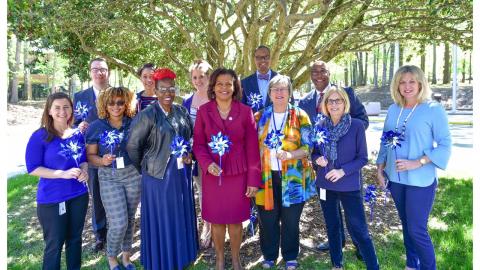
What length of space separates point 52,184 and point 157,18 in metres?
6.64

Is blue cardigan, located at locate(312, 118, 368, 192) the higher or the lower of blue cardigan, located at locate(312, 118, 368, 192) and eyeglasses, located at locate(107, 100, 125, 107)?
the lower

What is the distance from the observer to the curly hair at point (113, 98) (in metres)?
4.09

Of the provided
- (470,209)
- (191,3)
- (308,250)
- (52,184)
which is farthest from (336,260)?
(191,3)

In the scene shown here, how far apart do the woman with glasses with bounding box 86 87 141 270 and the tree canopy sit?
2.31 meters

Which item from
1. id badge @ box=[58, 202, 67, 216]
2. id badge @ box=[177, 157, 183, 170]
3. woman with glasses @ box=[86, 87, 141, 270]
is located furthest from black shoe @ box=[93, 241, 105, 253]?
id badge @ box=[177, 157, 183, 170]

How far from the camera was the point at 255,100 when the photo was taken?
191 inches

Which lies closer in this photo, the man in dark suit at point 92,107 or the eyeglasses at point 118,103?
the eyeglasses at point 118,103

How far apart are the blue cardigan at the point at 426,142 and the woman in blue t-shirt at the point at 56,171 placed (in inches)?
130

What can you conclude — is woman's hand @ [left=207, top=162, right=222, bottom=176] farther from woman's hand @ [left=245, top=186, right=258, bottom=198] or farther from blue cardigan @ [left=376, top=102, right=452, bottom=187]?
blue cardigan @ [left=376, top=102, right=452, bottom=187]

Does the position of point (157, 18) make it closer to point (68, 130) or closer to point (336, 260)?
point (68, 130)

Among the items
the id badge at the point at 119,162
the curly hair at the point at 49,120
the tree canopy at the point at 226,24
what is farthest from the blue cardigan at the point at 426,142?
the curly hair at the point at 49,120

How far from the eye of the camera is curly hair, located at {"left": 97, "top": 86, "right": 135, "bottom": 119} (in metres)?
4.09

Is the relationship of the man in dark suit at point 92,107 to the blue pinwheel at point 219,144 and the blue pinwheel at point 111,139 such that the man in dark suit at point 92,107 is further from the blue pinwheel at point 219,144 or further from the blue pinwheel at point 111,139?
the blue pinwheel at point 219,144

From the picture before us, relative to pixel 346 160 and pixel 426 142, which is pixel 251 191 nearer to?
pixel 346 160
